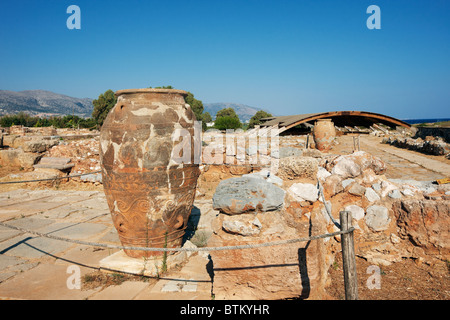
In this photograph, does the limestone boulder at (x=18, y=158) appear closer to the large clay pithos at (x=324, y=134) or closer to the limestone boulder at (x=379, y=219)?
the limestone boulder at (x=379, y=219)

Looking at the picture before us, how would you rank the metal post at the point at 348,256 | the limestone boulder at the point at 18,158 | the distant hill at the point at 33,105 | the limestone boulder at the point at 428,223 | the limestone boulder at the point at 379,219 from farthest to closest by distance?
1. the distant hill at the point at 33,105
2. the limestone boulder at the point at 18,158
3. the limestone boulder at the point at 379,219
4. the limestone boulder at the point at 428,223
5. the metal post at the point at 348,256

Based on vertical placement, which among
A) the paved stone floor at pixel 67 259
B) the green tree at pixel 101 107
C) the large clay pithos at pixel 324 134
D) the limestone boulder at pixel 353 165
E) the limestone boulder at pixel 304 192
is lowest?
the paved stone floor at pixel 67 259

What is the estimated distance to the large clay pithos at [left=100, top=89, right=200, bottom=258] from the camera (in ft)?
9.32

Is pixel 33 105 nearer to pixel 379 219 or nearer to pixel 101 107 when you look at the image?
pixel 101 107

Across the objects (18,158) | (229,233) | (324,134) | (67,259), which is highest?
(324,134)

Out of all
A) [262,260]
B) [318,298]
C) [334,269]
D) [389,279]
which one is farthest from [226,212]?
[389,279]

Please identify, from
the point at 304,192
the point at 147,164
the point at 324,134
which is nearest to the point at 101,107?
the point at 324,134

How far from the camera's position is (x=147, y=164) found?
2842mm

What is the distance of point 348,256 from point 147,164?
2.01 m

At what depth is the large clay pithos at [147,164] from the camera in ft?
9.32

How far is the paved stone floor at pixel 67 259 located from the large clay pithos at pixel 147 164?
52 cm

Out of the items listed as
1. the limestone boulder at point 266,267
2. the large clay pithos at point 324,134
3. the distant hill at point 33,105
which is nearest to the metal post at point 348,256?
the limestone boulder at point 266,267

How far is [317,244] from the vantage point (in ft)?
8.46
